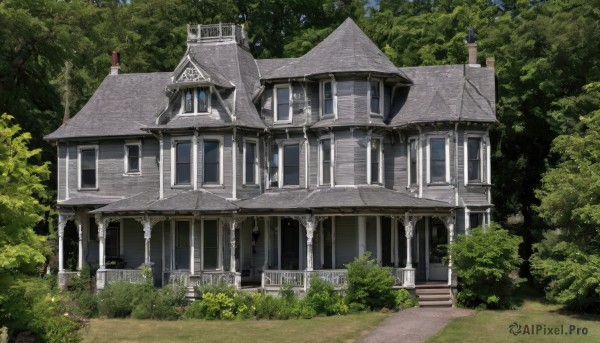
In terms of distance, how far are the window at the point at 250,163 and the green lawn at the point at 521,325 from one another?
11460 mm

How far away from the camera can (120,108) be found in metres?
39.7

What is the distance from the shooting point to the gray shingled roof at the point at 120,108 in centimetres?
3862

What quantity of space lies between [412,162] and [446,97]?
10.7ft

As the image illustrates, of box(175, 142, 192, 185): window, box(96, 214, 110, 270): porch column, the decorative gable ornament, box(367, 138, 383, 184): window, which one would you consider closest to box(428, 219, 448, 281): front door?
box(367, 138, 383, 184): window

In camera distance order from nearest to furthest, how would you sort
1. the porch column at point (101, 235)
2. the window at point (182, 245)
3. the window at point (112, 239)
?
the porch column at point (101, 235)
the window at point (182, 245)
the window at point (112, 239)

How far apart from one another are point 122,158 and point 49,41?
10880mm

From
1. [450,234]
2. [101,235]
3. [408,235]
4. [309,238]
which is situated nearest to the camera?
[309,238]

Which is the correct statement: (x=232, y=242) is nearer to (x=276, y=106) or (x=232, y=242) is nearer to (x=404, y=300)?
(x=276, y=106)

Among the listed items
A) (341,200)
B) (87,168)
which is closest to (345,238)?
(341,200)

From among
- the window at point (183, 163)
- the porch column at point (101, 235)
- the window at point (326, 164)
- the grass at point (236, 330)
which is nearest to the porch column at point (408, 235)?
the grass at point (236, 330)

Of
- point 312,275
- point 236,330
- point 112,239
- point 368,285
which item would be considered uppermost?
point 112,239

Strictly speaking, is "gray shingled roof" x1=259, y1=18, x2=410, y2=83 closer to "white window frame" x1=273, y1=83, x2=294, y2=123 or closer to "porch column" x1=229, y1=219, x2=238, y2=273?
"white window frame" x1=273, y1=83, x2=294, y2=123

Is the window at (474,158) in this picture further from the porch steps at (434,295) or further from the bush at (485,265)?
the porch steps at (434,295)

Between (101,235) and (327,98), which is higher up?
(327,98)
